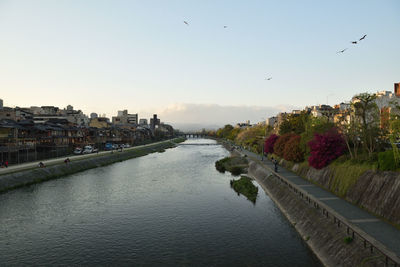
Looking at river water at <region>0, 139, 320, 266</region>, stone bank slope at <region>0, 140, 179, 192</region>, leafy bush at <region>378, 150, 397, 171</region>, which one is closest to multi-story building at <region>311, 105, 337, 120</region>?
leafy bush at <region>378, 150, 397, 171</region>

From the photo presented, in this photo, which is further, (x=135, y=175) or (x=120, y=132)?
(x=120, y=132)

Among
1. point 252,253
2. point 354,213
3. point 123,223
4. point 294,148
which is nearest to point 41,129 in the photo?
point 123,223

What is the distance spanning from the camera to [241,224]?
32.4 metres

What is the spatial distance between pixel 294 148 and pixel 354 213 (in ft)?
97.9

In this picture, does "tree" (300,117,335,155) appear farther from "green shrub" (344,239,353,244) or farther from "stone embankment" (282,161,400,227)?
"green shrub" (344,239,353,244)

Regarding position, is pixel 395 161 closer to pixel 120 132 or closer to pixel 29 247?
pixel 29 247

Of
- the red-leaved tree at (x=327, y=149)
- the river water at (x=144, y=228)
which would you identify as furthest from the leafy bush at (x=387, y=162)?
the red-leaved tree at (x=327, y=149)

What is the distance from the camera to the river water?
2384 centimetres

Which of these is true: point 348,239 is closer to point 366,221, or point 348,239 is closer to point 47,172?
point 366,221

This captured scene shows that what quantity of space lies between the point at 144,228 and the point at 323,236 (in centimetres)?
1821

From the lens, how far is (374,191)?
89.4 feet

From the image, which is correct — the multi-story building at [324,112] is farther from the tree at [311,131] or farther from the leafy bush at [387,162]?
the leafy bush at [387,162]

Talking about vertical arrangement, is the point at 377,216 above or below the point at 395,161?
below

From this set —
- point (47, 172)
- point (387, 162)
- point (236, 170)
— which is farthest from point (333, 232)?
point (47, 172)
